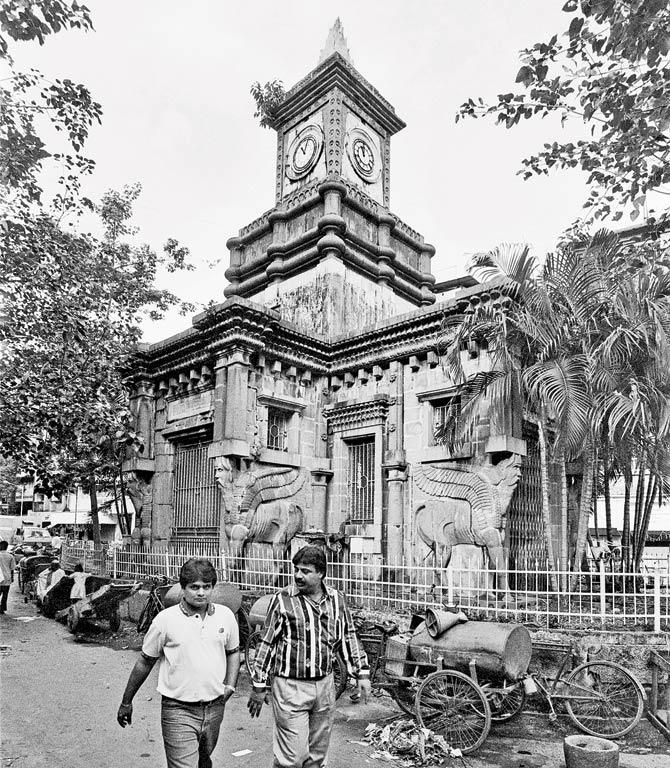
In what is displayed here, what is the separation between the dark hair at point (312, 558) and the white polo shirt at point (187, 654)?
2.51 ft

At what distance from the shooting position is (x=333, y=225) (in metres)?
15.1

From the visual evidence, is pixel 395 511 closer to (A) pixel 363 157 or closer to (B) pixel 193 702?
(B) pixel 193 702

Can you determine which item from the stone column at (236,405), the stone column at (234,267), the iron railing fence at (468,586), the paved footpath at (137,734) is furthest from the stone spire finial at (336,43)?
the paved footpath at (137,734)

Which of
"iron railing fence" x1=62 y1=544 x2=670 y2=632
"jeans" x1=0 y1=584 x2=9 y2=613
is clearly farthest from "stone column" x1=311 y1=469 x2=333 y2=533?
"jeans" x1=0 y1=584 x2=9 y2=613

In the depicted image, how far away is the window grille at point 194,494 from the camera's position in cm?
1318

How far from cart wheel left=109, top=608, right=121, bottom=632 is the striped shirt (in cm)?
844

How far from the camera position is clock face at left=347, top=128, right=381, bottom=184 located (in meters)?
16.8

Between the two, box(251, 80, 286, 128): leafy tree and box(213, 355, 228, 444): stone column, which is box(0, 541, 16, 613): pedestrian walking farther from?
box(251, 80, 286, 128): leafy tree

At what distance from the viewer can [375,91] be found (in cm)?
1766

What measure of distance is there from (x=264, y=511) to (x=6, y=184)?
279 inches

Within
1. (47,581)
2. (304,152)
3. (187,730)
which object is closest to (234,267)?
(304,152)

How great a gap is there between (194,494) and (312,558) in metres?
9.82

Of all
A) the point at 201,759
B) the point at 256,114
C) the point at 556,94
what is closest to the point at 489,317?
the point at 556,94

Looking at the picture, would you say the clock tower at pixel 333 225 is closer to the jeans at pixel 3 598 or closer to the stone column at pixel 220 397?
the stone column at pixel 220 397
